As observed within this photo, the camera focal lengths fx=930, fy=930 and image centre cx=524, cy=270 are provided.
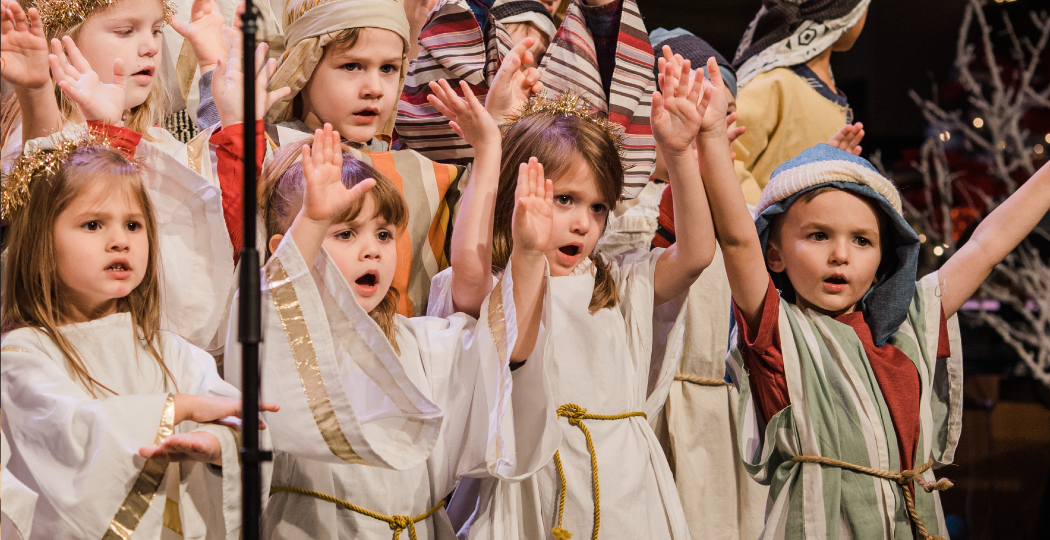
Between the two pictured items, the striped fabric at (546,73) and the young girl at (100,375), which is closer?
the young girl at (100,375)

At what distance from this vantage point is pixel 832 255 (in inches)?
83.0

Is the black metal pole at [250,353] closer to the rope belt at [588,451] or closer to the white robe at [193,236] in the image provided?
the white robe at [193,236]

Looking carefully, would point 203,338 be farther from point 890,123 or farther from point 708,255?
point 890,123

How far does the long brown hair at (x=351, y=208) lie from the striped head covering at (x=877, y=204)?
90 centimetres

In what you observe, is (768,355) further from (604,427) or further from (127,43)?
(127,43)

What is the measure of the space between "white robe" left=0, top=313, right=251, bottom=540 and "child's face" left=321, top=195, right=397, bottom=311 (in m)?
0.38

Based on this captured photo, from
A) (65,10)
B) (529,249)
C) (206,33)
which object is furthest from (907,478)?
(65,10)

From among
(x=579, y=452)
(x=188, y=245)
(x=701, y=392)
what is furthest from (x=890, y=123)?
(x=188, y=245)

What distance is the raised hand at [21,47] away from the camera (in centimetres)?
163

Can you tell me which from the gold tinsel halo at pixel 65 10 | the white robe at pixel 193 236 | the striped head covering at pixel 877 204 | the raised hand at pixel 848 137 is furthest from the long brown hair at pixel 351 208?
the raised hand at pixel 848 137

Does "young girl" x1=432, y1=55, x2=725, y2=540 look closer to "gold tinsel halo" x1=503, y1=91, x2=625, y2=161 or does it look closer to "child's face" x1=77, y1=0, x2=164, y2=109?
"gold tinsel halo" x1=503, y1=91, x2=625, y2=161

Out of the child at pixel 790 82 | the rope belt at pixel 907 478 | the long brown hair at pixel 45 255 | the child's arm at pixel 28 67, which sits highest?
the child at pixel 790 82

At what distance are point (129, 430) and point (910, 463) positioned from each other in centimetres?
160

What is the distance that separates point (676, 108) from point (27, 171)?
1.20m
